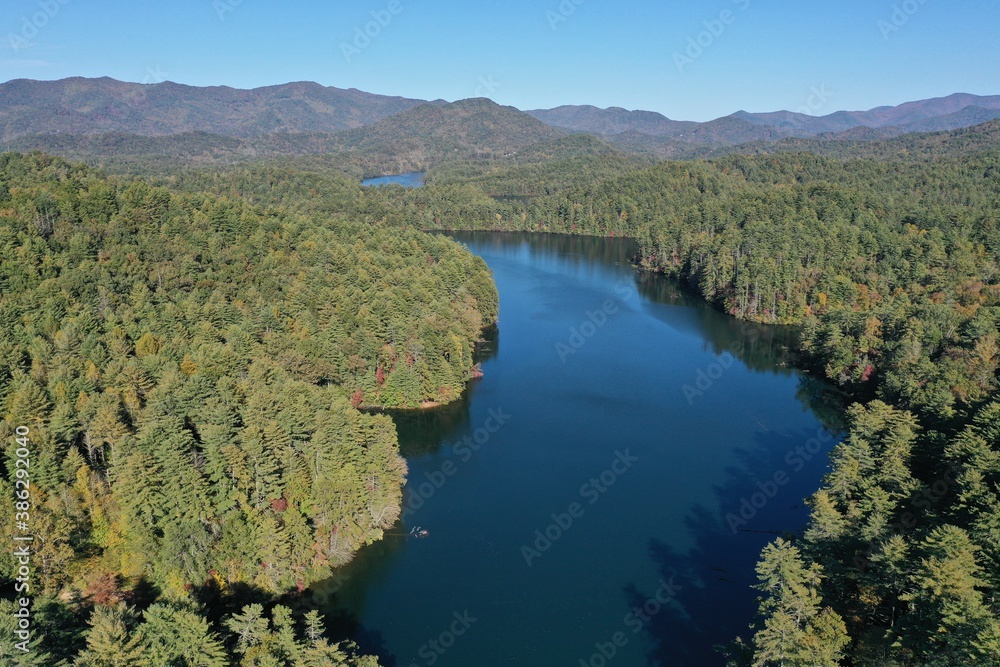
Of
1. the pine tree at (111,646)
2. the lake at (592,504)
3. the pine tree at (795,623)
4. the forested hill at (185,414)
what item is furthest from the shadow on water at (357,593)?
the pine tree at (795,623)

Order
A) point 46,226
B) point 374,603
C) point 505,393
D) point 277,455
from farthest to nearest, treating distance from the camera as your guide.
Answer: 1. point 505,393
2. point 46,226
3. point 277,455
4. point 374,603

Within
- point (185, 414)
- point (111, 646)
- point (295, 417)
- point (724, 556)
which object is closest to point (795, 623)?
point (724, 556)

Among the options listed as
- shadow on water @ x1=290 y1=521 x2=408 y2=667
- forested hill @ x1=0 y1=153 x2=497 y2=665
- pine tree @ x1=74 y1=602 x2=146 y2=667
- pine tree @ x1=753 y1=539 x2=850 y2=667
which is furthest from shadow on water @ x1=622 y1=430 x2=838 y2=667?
pine tree @ x1=74 y1=602 x2=146 y2=667

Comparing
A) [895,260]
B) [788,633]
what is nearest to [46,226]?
[788,633]

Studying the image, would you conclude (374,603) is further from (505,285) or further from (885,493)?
(505,285)

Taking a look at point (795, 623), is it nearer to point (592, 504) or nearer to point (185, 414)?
point (592, 504)

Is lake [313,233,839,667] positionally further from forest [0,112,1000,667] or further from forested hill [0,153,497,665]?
forested hill [0,153,497,665]
